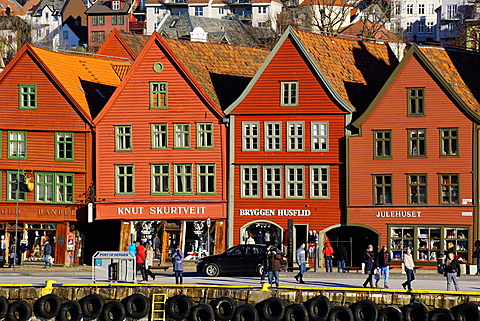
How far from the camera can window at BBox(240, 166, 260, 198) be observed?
74.2 meters

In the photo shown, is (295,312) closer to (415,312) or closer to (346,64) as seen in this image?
(415,312)

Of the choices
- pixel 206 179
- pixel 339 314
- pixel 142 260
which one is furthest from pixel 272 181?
pixel 339 314

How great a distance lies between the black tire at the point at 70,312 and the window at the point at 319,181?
23.3 metres

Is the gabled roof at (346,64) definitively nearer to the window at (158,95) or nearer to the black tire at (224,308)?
the window at (158,95)

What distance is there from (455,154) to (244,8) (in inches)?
5059

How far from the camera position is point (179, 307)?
5191 cm

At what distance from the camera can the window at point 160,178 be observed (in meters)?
75.5

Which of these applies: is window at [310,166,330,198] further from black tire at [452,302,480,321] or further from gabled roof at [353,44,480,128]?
black tire at [452,302,480,321]

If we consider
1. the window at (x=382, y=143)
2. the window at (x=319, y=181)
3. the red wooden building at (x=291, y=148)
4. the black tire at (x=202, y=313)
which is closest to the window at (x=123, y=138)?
the red wooden building at (x=291, y=148)

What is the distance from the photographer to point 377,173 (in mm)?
71688

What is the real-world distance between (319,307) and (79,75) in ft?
112

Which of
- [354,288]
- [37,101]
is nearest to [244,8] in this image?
[37,101]

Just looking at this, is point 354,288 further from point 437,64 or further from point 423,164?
point 437,64

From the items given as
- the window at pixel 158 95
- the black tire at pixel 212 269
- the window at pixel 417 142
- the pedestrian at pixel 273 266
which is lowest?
the black tire at pixel 212 269
